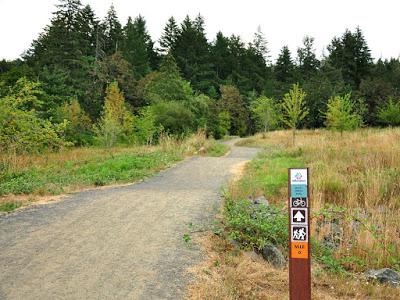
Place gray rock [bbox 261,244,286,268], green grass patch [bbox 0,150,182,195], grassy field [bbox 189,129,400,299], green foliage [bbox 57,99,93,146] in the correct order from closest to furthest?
grassy field [bbox 189,129,400,299], gray rock [bbox 261,244,286,268], green grass patch [bbox 0,150,182,195], green foliage [bbox 57,99,93,146]

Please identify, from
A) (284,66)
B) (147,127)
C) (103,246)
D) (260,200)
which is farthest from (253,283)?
(284,66)

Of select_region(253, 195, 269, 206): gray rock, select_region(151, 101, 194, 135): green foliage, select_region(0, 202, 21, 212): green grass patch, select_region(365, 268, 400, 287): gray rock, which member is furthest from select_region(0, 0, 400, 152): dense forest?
select_region(365, 268, 400, 287): gray rock

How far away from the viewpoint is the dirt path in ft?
13.0

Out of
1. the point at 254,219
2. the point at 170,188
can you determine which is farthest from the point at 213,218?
the point at 170,188

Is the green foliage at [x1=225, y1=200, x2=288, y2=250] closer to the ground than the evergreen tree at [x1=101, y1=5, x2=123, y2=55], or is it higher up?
closer to the ground

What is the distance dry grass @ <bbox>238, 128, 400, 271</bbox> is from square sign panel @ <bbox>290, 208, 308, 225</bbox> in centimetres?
257

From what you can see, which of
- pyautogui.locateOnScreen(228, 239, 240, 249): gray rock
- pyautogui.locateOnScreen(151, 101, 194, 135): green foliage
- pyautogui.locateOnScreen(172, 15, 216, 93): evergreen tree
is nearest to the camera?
pyautogui.locateOnScreen(228, 239, 240, 249): gray rock

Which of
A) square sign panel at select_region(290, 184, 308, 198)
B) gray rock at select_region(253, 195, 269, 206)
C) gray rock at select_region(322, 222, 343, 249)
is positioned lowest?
gray rock at select_region(322, 222, 343, 249)

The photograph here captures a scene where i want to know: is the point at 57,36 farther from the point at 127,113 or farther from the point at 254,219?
the point at 254,219

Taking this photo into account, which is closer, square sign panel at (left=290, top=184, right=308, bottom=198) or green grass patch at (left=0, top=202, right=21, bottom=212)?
square sign panel at (left=290, top=184, right=308, bottom=198)

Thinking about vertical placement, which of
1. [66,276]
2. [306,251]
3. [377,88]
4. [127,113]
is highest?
[377,88]

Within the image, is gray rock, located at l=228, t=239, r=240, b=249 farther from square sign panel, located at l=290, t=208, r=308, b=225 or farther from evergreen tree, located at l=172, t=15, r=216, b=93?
evergreen tree, located at l=172, t=15, r=216, b=93

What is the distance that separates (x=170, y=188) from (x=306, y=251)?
6.54 metres

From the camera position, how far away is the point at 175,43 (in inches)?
2493
